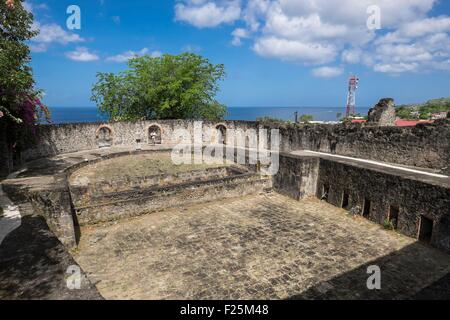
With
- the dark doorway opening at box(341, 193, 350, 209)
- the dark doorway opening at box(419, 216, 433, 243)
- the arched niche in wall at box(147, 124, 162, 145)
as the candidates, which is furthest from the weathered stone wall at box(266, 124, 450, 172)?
the arched niche in wall at box(147, 124, 162, 145)

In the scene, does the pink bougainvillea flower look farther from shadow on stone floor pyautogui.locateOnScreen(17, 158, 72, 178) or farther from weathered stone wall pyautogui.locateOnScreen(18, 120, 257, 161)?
weathered stone wall pyautogui.locateOnScreen(18, 120, 257, 161)

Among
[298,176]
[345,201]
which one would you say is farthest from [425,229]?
[298,176]

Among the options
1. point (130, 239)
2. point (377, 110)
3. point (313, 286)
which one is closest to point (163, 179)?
point (130, 239)

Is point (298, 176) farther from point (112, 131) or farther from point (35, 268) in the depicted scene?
point (112, 131)

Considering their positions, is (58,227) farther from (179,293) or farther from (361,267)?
(361,267)

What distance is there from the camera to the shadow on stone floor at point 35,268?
4176mm

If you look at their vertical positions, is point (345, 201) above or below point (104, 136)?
below

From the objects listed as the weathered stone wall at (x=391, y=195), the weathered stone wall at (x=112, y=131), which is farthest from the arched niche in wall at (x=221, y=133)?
Answer: the weathered stone wall at (x=391, y=195)

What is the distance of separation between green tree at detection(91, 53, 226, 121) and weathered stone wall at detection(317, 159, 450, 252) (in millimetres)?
18255

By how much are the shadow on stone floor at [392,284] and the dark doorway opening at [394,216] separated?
184 cm

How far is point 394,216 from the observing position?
10.1 m

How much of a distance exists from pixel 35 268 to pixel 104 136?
829 inches

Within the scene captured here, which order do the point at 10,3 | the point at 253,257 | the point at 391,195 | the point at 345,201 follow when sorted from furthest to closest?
1. the point at 345,201
2. the point at 391,195
3. the point at 10,3
4. the point at 253,257

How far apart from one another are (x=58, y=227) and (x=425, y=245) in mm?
10973
